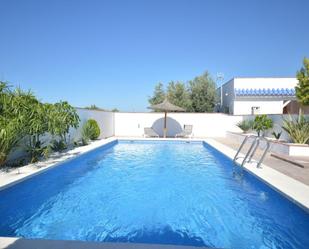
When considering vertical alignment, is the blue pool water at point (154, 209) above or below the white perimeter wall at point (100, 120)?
below

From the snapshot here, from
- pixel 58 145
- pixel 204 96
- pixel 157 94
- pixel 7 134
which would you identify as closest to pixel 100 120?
pixel 58 145

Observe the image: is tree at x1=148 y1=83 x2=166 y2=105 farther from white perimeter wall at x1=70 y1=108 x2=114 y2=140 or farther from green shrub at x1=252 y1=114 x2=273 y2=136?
green shrub at x1=252 y1=114 x2=273 y2=136

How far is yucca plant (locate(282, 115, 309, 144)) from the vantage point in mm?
10219

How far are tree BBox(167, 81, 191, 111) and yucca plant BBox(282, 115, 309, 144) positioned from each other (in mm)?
20692

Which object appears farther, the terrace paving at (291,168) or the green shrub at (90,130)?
the green shrub at (90,130)

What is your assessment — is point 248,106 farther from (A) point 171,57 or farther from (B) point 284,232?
(B) point 284,232

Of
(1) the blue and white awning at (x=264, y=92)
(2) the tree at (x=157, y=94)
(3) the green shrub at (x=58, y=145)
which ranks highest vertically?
(2) the tree at (x=157, y=94)

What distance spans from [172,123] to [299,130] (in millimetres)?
11506

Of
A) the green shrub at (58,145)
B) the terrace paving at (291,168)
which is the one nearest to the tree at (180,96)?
the green shrub at (58,145)

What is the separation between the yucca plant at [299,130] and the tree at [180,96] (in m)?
20.7

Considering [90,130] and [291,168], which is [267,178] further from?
[90,130]

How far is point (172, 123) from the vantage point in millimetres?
20969

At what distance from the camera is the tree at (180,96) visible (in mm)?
31609

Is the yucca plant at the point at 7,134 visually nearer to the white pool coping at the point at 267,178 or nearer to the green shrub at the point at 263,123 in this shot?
the white pool coping at the point at 267,178
